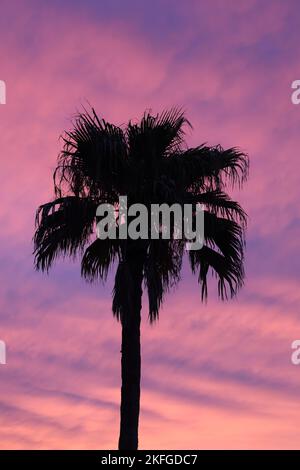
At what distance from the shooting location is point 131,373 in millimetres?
20953

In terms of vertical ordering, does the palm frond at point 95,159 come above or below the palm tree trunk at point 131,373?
above

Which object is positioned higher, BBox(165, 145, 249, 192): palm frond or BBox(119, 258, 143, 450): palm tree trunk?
BBox(165, 145, 249, 192): palm frond

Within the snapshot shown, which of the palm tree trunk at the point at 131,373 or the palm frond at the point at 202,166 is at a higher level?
the palm frond at the point at 202,166

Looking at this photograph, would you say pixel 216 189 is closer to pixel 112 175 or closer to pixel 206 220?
pixel 206 220

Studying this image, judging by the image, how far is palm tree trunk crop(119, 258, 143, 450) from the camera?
2047cm
